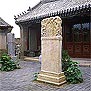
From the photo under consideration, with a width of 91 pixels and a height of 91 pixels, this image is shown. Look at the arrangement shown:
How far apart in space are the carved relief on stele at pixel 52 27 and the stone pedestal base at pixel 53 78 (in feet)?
4.51

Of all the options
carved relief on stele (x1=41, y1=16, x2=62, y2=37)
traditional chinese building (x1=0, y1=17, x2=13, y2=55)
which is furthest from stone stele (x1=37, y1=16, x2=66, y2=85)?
traditional chinese building (x1=0, y1=17, x2=13, y2=55)

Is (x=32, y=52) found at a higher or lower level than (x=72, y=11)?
lower

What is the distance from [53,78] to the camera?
639 centimetres

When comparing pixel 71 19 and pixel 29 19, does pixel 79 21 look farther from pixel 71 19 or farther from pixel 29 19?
pixel 29 19

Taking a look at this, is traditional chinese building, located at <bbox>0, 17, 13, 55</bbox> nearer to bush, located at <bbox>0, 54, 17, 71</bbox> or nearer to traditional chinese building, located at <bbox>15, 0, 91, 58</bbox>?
traditional chinese building, located at <bbox>15, 0, 91, 58</bbox>

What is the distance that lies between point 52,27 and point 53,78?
5.77 feet

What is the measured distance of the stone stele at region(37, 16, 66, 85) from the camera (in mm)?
6441

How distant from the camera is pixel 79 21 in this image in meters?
13.3

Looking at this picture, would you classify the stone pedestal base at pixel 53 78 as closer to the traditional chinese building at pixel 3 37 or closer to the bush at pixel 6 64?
the bush at pixel 6 64

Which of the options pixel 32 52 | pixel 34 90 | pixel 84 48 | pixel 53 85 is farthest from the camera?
pixel 32 52

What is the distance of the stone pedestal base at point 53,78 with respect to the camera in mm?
6293

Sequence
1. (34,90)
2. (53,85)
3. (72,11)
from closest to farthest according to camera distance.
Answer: (34,90), (53,85), (72,11)

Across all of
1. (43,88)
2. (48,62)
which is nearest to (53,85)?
(43,88)

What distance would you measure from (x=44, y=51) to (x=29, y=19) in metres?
7.85
